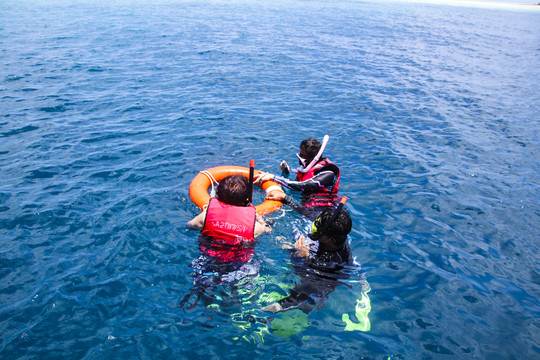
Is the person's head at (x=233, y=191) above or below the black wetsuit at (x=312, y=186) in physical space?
above

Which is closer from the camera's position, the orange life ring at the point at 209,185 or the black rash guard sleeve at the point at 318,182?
the orange life ring at the point at 209,185

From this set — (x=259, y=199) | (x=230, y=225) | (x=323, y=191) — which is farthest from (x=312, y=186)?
(x=230, y=225)

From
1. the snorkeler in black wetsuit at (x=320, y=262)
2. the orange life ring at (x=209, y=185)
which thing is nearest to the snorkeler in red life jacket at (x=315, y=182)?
the orange life ring at (x=209, y=185)

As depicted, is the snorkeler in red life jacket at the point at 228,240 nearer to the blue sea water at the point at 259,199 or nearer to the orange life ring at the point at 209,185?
the blue sea water at the point at 259,199

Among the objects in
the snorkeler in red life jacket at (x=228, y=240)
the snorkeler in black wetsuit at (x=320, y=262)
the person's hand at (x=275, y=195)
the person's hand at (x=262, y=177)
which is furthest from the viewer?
the person's hand at (x=262, y=177)

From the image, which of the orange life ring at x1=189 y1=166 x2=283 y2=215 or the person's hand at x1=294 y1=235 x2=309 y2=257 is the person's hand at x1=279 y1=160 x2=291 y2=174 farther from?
the person's hand at x1=294 y1=235 x2=309 y2=257

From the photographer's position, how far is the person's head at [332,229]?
3676mm

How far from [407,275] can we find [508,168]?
4.87 metres

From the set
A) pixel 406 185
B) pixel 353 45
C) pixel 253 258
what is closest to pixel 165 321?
pixel 253 258

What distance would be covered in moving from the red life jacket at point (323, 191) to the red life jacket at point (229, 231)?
184cm

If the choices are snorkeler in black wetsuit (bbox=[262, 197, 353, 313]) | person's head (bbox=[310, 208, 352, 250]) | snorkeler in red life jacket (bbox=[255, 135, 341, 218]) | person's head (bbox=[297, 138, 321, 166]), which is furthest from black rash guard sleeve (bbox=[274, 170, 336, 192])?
person's head (bbox=[310, 208, 352, 250])

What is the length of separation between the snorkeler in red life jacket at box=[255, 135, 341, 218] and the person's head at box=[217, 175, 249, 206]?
1.36 m

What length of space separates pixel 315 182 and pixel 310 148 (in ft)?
1.96

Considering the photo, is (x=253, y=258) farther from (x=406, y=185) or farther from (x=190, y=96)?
(x=190, y=96)
